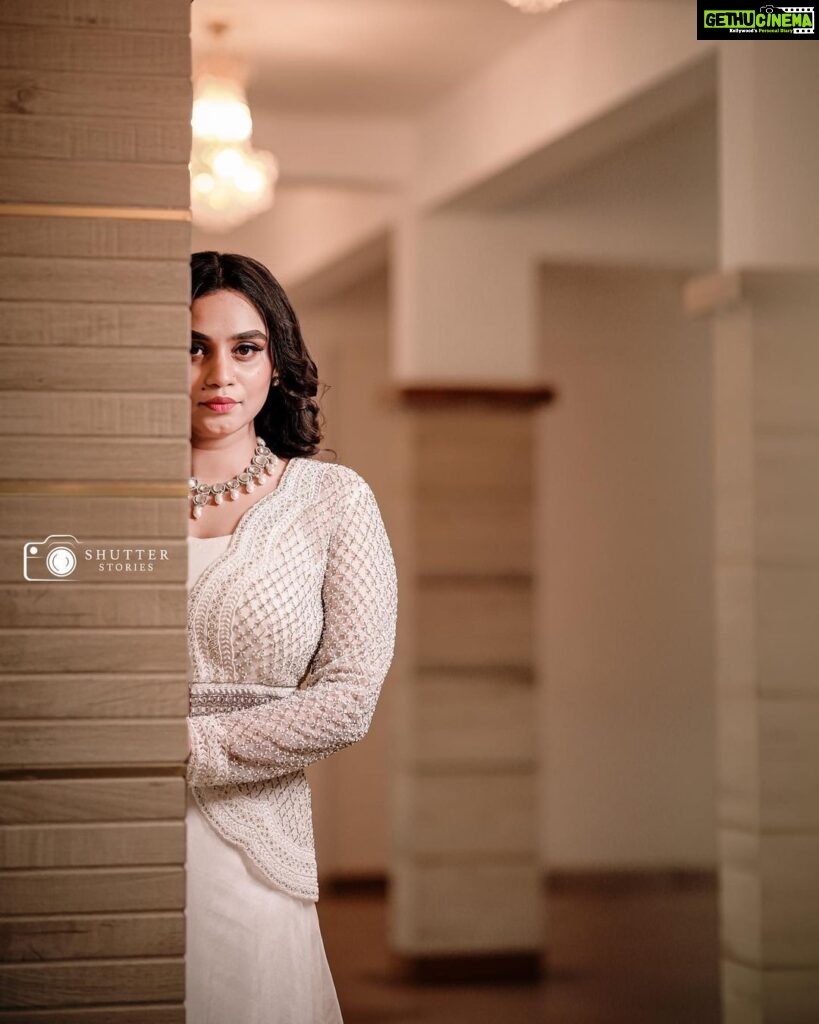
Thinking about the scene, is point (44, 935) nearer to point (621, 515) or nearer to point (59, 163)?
point (59, 163)

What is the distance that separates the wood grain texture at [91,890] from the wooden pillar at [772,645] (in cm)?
173

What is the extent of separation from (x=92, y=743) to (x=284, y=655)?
301 mm

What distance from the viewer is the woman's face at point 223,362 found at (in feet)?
6.27

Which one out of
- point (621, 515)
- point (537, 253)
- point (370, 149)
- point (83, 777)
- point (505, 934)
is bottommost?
point (505, 934)

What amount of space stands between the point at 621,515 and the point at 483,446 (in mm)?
1455

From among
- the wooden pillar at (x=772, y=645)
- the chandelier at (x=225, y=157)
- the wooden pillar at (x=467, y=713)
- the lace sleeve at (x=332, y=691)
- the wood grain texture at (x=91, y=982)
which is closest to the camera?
the wood grain texture at (x=91, y=982)

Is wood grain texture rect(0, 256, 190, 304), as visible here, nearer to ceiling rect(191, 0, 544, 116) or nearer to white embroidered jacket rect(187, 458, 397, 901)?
white embroidered jacket rect(187, 458, 397, 901)

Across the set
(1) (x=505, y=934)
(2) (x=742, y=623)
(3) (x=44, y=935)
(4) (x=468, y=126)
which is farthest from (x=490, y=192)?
(3) (x=44, y=935)

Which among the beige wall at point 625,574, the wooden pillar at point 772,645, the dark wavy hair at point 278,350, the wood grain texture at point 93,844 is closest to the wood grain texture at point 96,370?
the dark wavy hair at point 278,350

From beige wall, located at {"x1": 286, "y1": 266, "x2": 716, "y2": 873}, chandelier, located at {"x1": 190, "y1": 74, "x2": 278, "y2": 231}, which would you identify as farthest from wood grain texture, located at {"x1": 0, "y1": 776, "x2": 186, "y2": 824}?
beige wall, located at {"x1": 286, "y1": 266, "x2": 716, "y2": 873}

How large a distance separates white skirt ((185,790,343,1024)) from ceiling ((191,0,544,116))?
2.43 m

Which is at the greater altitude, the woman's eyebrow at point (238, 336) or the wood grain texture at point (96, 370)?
the woman's eyebrow at point (238, 336)

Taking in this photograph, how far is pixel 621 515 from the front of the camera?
6.21 metres

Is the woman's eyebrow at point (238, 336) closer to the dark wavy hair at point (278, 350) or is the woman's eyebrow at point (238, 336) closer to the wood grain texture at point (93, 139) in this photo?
the dark wavy hair at point (278, 350)
